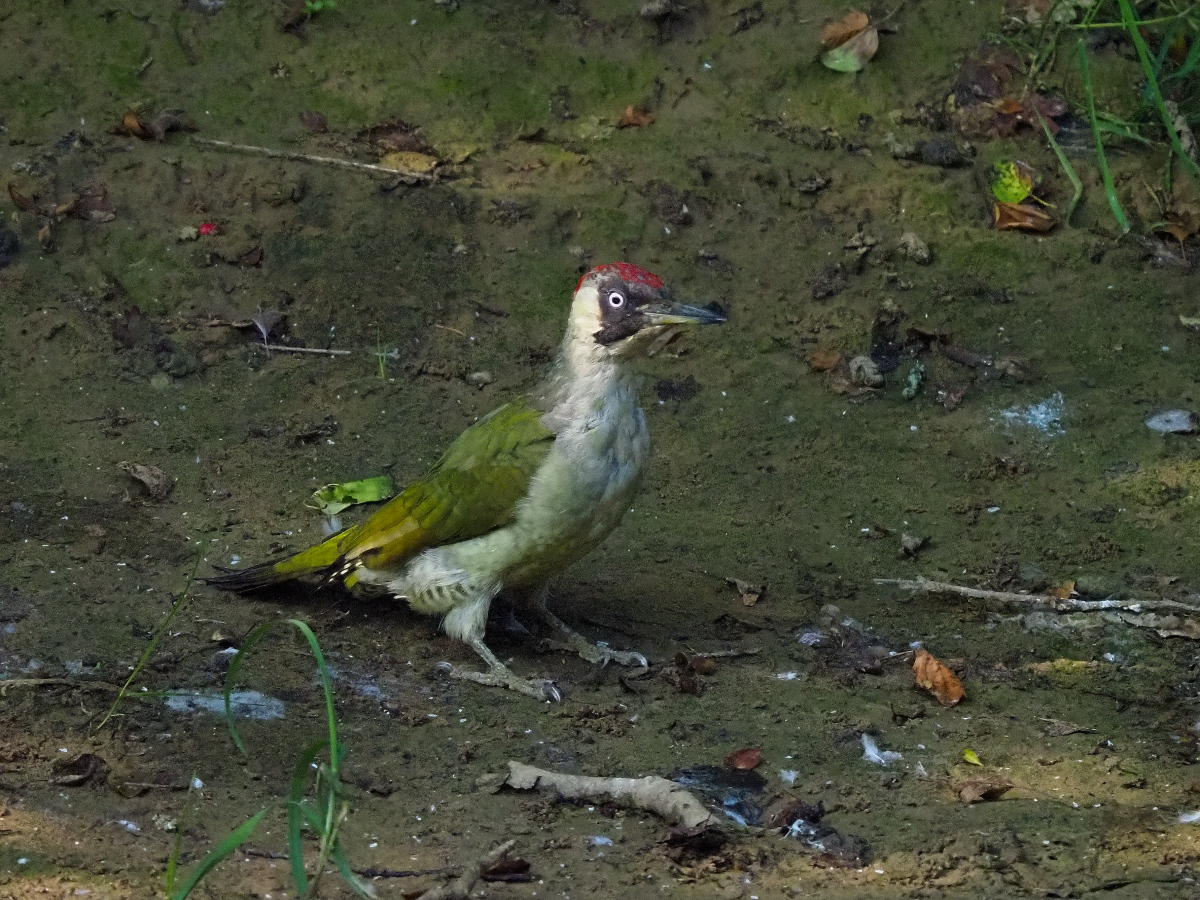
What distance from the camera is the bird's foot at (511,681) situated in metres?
4.93

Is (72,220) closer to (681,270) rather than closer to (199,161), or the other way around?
(199,161)

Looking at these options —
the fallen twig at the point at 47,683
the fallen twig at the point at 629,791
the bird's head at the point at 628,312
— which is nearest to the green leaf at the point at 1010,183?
the bird's head at the point at 628,312

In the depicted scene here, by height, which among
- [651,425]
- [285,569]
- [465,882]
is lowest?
[651,425]

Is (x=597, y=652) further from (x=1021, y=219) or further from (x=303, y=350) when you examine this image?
(x=1021, y=219)

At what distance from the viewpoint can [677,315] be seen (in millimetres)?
4887

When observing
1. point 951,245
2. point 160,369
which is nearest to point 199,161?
point 160,369

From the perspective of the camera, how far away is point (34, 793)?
12.6 ft

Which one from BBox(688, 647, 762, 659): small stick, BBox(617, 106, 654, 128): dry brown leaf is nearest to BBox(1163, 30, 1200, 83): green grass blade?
BBox(617, 106, 654, 128): dry brown leaf

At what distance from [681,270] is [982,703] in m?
3.07

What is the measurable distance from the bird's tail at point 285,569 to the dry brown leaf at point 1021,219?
3886 millimetres

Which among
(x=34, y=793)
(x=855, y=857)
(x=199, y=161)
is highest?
(x=199, y=161)

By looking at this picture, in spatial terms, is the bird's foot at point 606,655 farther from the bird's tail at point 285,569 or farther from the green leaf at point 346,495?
the green leaf at point 346,495

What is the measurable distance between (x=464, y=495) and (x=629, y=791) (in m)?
1.43

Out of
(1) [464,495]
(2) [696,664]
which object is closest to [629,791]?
(2) [696,664]
